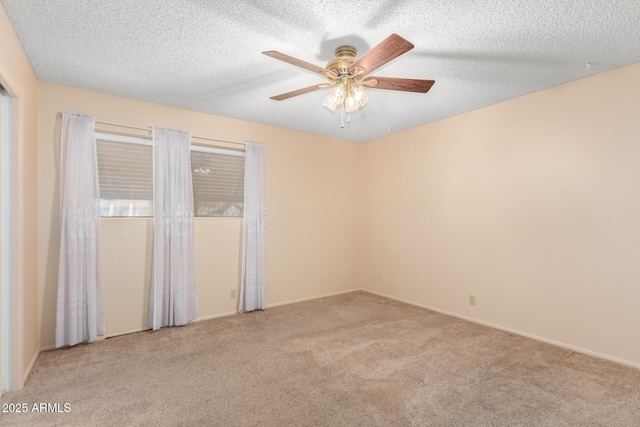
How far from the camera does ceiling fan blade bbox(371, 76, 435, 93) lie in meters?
2.17

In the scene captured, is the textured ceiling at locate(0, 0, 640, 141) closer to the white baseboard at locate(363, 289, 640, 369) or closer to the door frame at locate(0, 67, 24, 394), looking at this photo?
the door frame at locate(0, 67, 24, 394)

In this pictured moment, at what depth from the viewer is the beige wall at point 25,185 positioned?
2.08m

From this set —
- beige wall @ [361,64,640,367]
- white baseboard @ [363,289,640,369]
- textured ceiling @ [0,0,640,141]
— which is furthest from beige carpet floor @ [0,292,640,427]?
textured ceiling @ [0,0,640,141]

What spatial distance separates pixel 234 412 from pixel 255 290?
2100mm

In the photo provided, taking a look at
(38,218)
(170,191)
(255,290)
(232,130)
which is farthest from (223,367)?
(232,130)

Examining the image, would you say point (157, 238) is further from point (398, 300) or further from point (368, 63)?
point (398, 300)

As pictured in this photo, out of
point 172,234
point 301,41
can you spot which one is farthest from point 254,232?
point 301,41

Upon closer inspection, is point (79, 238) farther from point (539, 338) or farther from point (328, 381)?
point (539, 338)

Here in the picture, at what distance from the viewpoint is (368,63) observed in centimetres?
195

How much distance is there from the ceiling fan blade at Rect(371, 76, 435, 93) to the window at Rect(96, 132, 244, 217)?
2385 millimetres

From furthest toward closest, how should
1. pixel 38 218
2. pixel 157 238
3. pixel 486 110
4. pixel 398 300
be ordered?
pixel 398 300 < pixel 486 110 < pixel 157 238 < pixel 38 218

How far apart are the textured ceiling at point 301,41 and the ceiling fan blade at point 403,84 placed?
29cm

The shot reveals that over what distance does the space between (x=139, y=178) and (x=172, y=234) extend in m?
0.69

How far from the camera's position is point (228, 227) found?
393 cm
